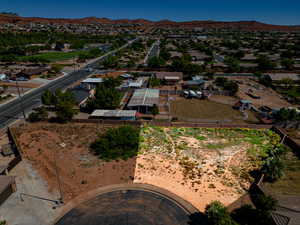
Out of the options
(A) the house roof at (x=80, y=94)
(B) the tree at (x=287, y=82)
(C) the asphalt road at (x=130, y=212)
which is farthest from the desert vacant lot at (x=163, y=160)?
(B) the tree at (x=287, y=82)

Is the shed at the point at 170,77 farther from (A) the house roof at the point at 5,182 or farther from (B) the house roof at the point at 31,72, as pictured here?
(A) the house roof at the point at 5,182

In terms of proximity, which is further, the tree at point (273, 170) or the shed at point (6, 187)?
the tree at point (273, 170)

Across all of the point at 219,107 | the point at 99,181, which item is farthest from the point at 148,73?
the point at 99,181

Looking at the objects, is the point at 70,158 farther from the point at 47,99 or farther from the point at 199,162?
the point at 47,99

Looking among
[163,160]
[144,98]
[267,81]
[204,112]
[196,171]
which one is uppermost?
[267,81]

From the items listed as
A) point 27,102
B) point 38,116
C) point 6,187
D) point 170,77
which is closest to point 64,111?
point 38,116
